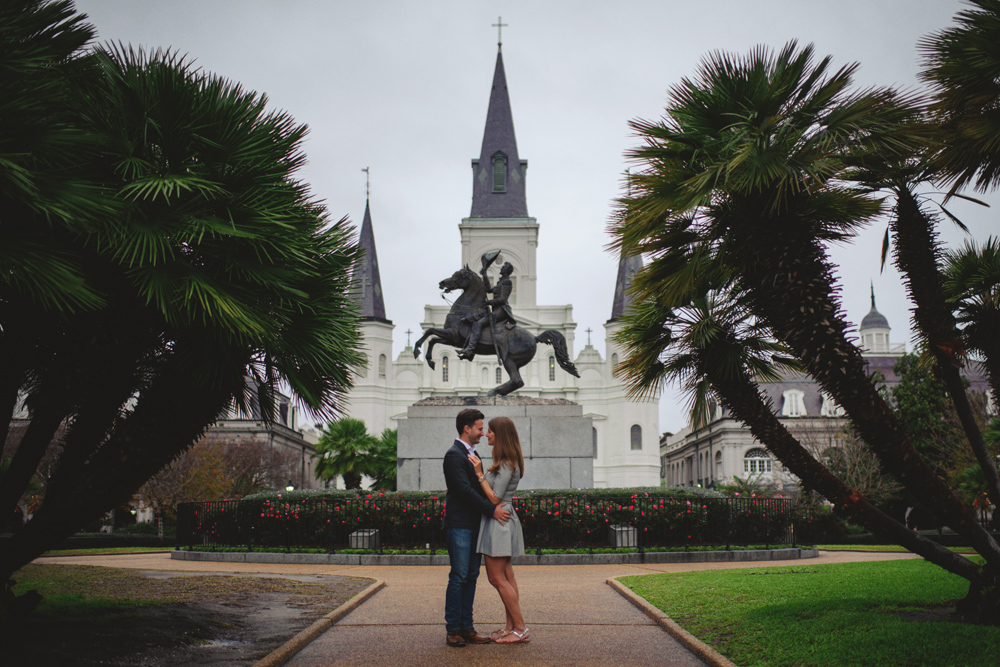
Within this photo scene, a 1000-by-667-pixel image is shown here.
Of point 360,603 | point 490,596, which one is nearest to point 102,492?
point 360,603

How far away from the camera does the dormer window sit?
92750mm

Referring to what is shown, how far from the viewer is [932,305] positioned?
6863 mm

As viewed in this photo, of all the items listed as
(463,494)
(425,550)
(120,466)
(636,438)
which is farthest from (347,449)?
(636,438)

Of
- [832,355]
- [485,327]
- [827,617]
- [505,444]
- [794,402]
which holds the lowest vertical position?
[827,617]

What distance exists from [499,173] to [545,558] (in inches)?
3234

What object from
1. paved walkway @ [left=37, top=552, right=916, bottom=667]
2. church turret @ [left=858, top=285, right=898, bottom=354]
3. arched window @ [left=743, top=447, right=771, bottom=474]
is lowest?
paved walkway @ [left=37, top=552, right=916, bottom=667]

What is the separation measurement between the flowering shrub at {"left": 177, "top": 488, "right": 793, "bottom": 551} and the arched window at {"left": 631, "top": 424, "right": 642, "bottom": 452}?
7002 centimetres

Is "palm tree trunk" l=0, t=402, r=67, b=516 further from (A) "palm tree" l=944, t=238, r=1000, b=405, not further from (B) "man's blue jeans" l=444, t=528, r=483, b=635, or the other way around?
(A) "palm tree" l=944, t=238, r=1000, b=405

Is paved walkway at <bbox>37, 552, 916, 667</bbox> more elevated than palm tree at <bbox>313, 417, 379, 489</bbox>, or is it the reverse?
palm tree at <bbox>313, 417, 379, 489</bbox>

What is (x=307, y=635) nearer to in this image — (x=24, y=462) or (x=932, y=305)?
(x=24, y=462)

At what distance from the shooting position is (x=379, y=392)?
87.2m

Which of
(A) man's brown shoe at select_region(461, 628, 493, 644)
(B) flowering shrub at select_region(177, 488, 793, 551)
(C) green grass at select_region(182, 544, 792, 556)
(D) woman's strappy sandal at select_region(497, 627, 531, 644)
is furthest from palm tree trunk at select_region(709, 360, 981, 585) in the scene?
(C) green grass at select_region(182, 544, 792, 556)

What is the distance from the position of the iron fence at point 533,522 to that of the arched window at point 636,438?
7024 cm

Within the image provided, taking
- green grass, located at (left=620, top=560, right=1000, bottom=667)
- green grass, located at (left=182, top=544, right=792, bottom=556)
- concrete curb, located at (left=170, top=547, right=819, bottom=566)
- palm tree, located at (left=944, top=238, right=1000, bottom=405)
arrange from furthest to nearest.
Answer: green grass, located at (left=182, top=544, right=792, bottom=556) < concrete curb, located at (left=170, top=547, right=819, bottom=566) < palm tree, located at (left=944, top=238, right=1000, bottom=405) < green grass, located at (left=620, top=560, right=1000, bottom=667)
